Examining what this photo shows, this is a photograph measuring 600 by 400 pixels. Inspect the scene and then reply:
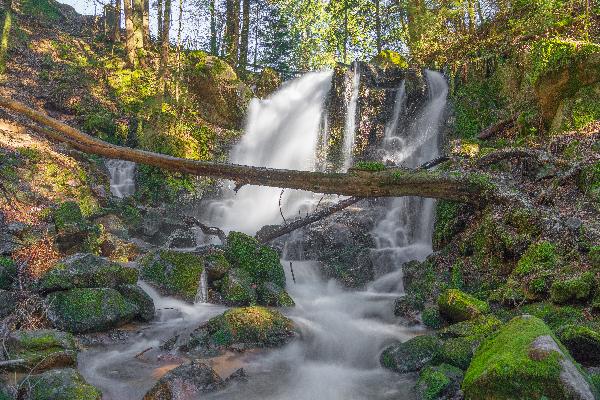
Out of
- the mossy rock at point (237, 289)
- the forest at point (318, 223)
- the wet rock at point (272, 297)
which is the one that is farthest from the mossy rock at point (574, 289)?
the mossy rock at point (237, 289)

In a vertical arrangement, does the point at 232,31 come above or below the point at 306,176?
above

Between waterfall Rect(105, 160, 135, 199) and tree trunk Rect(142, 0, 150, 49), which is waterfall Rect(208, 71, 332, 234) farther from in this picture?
tree trunk Rect(142, 0, 150, 49)

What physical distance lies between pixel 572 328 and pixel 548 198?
11.4 ft

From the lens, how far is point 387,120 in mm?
16562

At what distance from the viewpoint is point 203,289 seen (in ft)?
27.7

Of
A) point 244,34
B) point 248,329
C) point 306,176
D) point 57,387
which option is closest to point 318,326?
point 248,329

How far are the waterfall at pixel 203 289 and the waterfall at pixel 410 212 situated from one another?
158 inches

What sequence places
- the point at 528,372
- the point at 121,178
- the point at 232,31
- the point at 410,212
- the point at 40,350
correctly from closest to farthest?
1. the point at 528,372
2. the point at 40,350
3. the point at 410,212
4. the point at 121,178
5. the point at 232,31

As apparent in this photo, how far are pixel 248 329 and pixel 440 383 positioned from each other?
9.79ft

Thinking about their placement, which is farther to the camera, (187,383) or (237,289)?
(237,289)

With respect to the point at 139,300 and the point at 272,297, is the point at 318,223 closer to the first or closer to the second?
the point at 272,297

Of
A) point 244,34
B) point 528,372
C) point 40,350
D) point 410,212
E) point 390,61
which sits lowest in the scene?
point 40,350

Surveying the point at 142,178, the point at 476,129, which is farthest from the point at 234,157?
the point at 476,129

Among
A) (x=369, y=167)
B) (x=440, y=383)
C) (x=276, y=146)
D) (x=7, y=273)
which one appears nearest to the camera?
(x=440, y=383)
